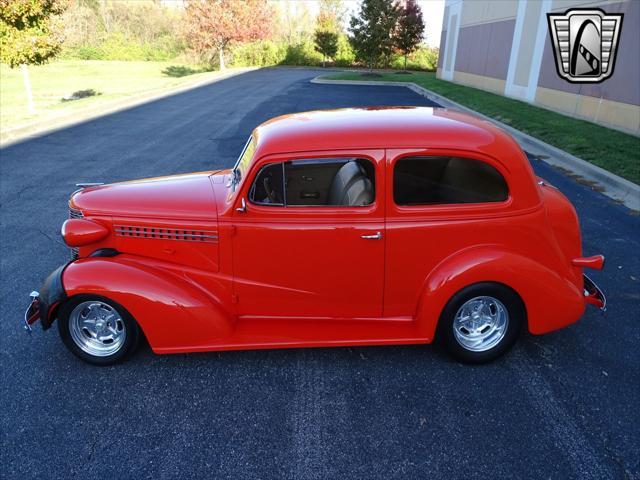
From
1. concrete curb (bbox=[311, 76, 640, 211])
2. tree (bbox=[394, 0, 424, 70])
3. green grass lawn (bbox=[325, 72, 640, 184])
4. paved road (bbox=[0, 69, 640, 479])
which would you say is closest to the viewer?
paved road (bbox=[0, 69, 640, 479])

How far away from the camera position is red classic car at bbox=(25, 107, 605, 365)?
344cm

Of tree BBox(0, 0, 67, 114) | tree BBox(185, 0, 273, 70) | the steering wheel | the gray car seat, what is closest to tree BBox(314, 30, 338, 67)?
tree BBox(185, 0, 273, 70)

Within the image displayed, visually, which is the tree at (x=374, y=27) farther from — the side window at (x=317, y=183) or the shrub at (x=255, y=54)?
the side window at (x=317, y=183)

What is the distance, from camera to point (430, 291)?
347 centimetres

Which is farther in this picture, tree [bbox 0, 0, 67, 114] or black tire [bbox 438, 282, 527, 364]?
tree [bbox 0, 0, 67, 114]

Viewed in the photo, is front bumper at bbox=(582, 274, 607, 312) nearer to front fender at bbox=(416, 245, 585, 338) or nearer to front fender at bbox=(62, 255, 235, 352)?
front fender at bbox=(416, 245, 585, 338)

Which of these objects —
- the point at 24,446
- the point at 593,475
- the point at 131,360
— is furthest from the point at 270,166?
the point at 593,475

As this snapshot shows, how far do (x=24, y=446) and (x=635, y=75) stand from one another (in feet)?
46.0

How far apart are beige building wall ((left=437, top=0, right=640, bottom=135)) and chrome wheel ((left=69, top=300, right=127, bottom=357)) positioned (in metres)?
12.6

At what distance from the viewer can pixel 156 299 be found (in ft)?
11.1

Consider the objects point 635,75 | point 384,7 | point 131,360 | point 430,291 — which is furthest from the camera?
point 384,7

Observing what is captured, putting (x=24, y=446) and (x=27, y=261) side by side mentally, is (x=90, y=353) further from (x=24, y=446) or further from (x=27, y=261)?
(x=27, y=261)

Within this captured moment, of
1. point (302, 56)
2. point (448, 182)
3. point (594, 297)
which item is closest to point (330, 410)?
point (448, 182)

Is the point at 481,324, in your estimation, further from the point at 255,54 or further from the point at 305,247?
the point at 255,54
